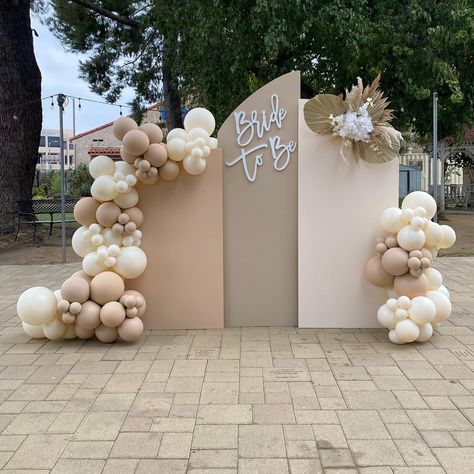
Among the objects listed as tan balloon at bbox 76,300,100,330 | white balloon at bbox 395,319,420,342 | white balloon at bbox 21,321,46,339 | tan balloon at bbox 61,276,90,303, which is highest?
tan balloon at bbox 61,276,90,303

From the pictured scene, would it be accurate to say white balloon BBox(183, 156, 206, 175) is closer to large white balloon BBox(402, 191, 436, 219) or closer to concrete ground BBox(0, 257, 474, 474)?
concrete ground BBox(0, 257, 474, 474)

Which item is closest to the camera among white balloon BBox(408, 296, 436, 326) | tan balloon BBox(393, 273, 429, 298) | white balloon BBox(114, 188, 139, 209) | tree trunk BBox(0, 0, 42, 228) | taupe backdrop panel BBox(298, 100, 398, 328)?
white balloon BBox(408, 296, 436, 326)

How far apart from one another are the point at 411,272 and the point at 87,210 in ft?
10.9

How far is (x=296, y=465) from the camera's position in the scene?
3.02 m

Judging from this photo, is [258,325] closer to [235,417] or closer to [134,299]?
[134,299]

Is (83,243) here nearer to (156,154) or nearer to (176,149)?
(156,154)

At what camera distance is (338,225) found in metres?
5.62

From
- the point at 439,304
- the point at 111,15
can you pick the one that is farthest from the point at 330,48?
the point at 111,15

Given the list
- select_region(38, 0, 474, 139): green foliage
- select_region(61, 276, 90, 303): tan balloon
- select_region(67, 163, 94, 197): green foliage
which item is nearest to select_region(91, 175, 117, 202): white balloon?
select_region(61, 276, 90, 303): tan balloon

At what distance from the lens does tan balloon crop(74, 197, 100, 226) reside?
5445 mm

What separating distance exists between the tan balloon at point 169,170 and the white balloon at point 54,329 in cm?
181

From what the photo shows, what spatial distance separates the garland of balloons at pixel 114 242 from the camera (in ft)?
16.7

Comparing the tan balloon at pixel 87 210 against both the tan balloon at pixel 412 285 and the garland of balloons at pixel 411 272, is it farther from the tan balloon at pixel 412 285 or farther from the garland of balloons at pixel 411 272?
the tan balloon at pixel 412 285

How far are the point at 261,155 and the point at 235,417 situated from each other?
2.96 m
